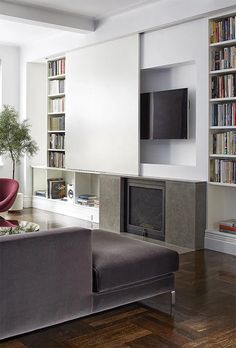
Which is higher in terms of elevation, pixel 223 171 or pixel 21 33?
pixel 21 33

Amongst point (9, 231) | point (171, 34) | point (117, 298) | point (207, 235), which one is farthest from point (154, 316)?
point (171, 34)

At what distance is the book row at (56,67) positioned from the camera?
7555 millimetres

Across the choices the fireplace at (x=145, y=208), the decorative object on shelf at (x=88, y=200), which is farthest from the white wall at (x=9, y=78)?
the fireplace at (x=145, y=208)

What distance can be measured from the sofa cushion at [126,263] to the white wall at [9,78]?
5147 mm

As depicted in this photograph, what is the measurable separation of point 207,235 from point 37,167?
3927 mm

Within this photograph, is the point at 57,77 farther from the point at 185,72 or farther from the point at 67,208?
the point at 185,72

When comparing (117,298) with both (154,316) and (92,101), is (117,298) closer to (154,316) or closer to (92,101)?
(154,316)

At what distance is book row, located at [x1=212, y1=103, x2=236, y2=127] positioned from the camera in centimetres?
488

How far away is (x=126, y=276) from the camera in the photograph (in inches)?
122

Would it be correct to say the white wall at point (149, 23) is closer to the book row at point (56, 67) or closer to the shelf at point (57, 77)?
the book row at point (56, 67)

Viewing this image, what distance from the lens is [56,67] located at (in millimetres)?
7719

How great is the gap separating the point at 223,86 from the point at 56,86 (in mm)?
3588

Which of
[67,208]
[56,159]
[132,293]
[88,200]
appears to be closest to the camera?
[132,293]

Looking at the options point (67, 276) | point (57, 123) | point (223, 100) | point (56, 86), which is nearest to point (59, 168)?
point (57, 123)
